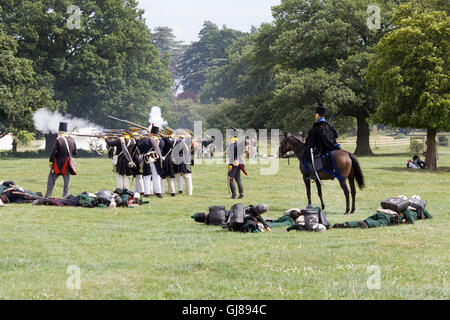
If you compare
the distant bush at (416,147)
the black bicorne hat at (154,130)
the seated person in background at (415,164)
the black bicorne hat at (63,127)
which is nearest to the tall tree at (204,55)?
the distant bush at (416,147)

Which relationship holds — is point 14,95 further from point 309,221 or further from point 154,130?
point 309,221

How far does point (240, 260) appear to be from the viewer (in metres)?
9.10

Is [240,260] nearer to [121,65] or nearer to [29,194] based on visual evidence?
[29,194]

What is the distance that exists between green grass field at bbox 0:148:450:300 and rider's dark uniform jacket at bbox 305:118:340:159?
1.78 metres

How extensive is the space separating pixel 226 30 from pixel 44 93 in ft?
238

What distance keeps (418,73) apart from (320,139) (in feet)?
68.2

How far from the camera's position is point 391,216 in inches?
518

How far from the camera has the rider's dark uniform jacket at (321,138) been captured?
16.3 metres

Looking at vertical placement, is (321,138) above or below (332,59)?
below

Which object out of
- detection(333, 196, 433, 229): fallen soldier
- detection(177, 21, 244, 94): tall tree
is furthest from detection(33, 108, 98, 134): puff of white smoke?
detection(177, 21, 244, 94): tall tree

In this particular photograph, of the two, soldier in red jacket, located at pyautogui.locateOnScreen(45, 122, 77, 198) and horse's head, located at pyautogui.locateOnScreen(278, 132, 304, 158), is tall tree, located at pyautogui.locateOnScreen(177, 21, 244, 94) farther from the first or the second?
horse's head, located at pyautogui.locateOnScreen(278, 132, 304, 158)

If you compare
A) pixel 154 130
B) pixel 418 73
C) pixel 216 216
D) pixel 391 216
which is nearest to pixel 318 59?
pixel 418 73

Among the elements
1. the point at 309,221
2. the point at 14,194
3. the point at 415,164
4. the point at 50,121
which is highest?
the point at 50,121

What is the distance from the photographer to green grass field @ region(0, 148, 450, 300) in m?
7.27
